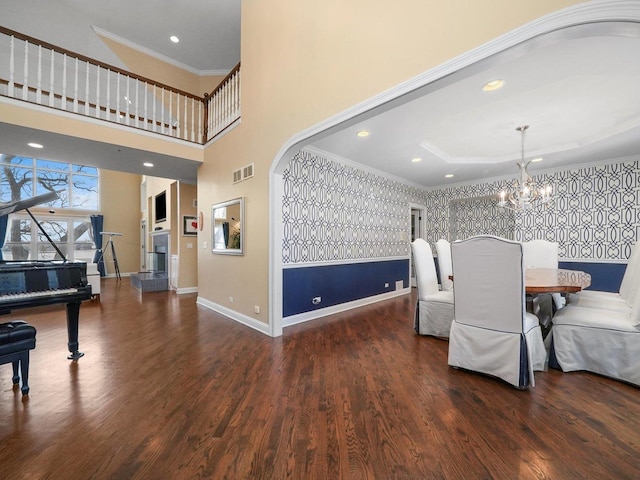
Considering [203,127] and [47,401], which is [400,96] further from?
[203,127]

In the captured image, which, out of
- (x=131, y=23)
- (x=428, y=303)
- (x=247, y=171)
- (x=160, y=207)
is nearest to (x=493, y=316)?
(x=428, y=303)

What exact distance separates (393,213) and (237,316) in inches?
149

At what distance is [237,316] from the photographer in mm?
3914

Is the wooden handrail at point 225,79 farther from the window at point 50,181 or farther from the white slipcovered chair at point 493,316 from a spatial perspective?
the window at point 50,181

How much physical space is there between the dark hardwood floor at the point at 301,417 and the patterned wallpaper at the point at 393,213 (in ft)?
5.83

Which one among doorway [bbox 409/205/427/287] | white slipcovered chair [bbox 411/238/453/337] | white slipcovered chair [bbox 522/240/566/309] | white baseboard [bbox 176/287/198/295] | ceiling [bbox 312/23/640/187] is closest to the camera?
ceiling [bbox 312/23/640/187]

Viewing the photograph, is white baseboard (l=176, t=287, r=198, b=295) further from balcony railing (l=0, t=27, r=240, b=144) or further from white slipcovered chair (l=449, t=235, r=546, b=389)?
white slipcovered chair (l=449, t=235, r=546, b=389)

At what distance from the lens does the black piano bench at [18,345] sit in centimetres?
184

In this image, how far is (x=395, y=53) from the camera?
200cm

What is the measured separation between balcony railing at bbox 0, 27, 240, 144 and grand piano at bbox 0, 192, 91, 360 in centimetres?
219

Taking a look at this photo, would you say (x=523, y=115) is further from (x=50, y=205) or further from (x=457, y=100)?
(x=50, y=205)

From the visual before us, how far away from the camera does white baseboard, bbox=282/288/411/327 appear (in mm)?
3682

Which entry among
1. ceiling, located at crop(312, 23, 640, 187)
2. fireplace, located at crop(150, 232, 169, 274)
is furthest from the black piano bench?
fireplace, located at crop(150, 232, 169, 274)

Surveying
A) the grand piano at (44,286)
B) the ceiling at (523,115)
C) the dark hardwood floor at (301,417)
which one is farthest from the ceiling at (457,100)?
the grand piano at (44,286)
